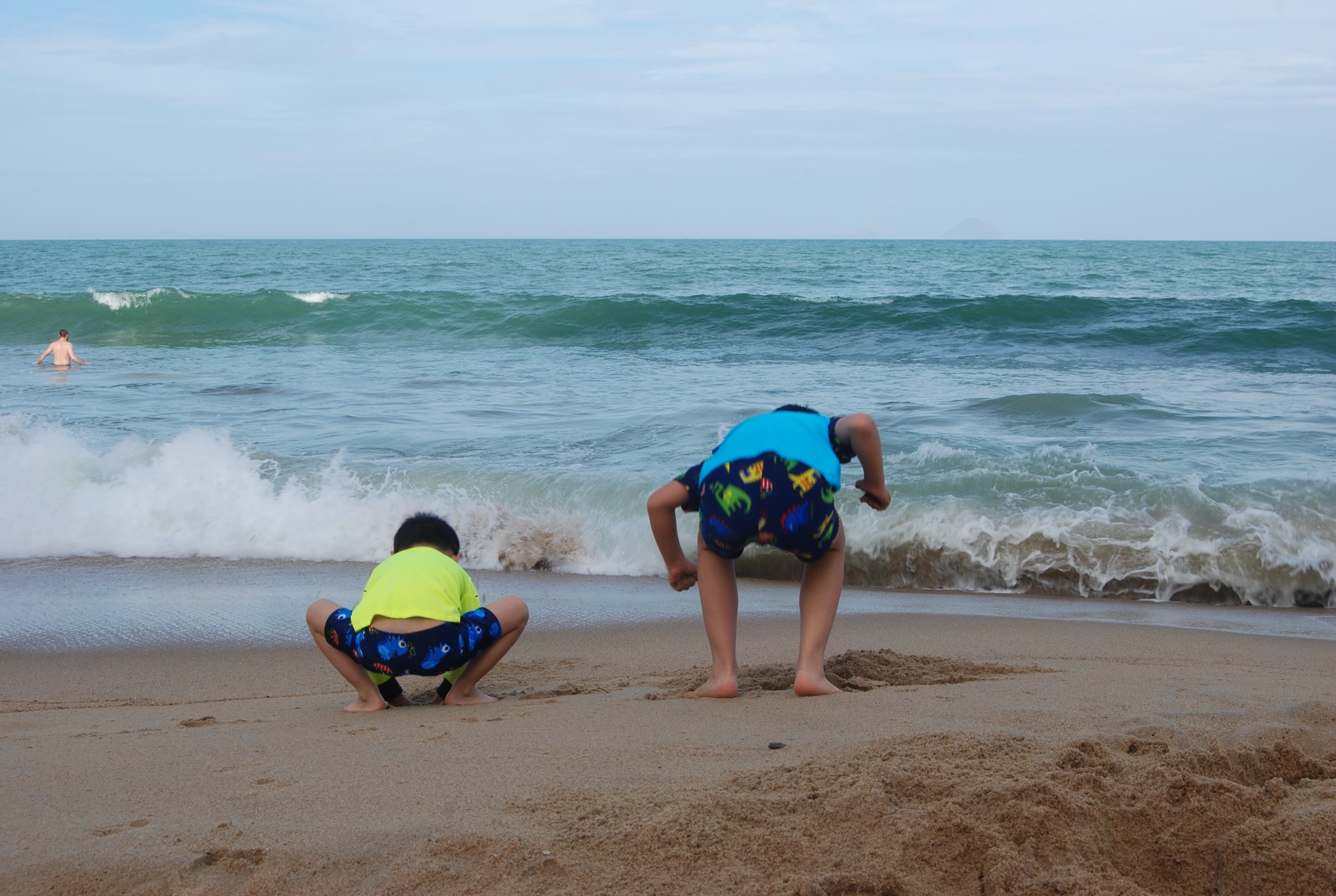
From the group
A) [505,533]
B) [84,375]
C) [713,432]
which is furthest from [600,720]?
[84,375]

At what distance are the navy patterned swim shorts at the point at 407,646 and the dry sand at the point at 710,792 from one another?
0.16 meters

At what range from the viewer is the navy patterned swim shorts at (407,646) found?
3.12 metres

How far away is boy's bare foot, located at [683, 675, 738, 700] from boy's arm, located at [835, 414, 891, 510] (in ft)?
2.34

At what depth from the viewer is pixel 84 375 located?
1413 centimetres

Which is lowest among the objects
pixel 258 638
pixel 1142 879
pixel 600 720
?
pixel 258 638

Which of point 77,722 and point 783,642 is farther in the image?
point 783,642

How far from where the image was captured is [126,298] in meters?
23.5

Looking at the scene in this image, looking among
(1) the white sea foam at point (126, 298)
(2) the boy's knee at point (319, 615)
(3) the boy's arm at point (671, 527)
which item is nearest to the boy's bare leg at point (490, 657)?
(2) the boy's knee at point (319, 615)

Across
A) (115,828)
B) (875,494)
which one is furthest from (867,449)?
(115,828)

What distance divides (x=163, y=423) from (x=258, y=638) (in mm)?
6085

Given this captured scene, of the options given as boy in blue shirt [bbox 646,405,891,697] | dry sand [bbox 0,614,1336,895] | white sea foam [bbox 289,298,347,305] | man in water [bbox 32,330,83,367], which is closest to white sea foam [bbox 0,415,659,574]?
dry sand [bbox 0,614,1336,895]

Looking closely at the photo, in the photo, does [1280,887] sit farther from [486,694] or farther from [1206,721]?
[486,694]

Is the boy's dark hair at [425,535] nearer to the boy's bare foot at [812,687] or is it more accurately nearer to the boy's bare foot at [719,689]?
the boy's bare foot at [719,689]

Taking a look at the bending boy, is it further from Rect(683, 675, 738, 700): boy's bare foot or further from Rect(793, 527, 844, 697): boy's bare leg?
Rect(793, 527, 844, 697): boy's bare leg
